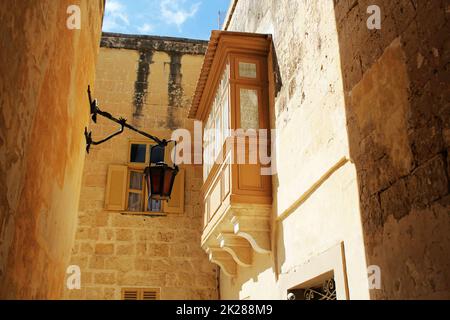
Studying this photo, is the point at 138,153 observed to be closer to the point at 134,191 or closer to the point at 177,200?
the point at 134,191

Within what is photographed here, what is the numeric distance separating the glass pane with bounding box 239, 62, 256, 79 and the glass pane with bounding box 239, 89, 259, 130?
0.88 ft

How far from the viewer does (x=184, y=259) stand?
10.0 metres

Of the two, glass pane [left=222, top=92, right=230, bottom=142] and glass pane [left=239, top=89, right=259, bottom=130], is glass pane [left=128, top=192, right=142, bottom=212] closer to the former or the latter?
glass pane [left=222, top=92, right=230, bottom=142]

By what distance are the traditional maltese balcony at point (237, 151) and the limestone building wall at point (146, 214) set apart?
6.50 ft

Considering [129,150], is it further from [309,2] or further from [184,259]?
[309,2]

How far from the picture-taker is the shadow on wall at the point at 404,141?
301cm

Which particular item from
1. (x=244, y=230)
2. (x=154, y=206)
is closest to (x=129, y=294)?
(x=154, y=206)

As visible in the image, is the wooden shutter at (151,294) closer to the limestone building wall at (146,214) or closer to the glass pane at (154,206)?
the limestone building wall at (146,214)

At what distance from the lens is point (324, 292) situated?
5.25m

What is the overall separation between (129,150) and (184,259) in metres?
2.68

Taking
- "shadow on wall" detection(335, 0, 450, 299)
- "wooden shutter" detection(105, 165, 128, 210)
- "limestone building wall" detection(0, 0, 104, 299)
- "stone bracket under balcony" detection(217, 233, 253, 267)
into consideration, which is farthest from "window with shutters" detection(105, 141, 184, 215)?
"shadow on wall" detection(335, 0, 450, 299)

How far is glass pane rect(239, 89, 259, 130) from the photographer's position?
669cm

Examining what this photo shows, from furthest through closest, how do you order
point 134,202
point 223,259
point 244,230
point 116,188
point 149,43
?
1. point 149,43
2. point 134,202
3. point 116,188
4. point 223,259
5. point 244,230

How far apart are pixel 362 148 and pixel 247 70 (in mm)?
3420
